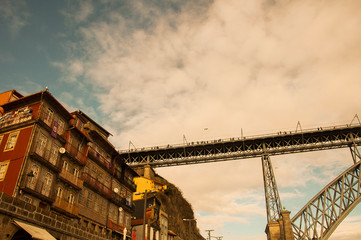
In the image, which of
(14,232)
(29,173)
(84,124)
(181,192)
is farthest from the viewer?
(181,192)

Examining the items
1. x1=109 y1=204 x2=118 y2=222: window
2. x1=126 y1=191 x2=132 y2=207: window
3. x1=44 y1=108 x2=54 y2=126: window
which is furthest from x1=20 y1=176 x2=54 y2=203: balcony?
x1=126 y1=191 x2=132 y2=207: window

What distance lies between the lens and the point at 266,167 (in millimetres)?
53938

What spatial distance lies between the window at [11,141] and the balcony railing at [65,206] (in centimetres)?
639

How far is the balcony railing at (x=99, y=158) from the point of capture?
116ft

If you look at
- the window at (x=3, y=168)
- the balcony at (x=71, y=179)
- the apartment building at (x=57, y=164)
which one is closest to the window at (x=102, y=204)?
the apartment building at (x=57, y=164)

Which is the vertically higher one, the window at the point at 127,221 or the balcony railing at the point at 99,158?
the balcony railing at the point at 99,158

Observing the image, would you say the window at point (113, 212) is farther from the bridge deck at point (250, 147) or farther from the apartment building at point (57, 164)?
the bridge deck at point (250, 147)

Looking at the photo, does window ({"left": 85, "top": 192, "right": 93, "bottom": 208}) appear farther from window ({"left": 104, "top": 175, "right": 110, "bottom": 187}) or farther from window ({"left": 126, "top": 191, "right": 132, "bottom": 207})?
window ({"left": 126, "top": 191, "right": 132, "bottom": 207})

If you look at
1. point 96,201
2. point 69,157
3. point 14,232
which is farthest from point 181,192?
point 14,232

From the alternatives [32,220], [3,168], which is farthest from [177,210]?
[32,220]

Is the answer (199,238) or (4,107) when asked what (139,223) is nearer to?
(4,107)

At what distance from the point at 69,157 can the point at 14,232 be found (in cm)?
1206

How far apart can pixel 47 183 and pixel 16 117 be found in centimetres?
741

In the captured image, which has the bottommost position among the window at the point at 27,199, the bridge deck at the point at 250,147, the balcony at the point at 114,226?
the window at the point at 27,199
